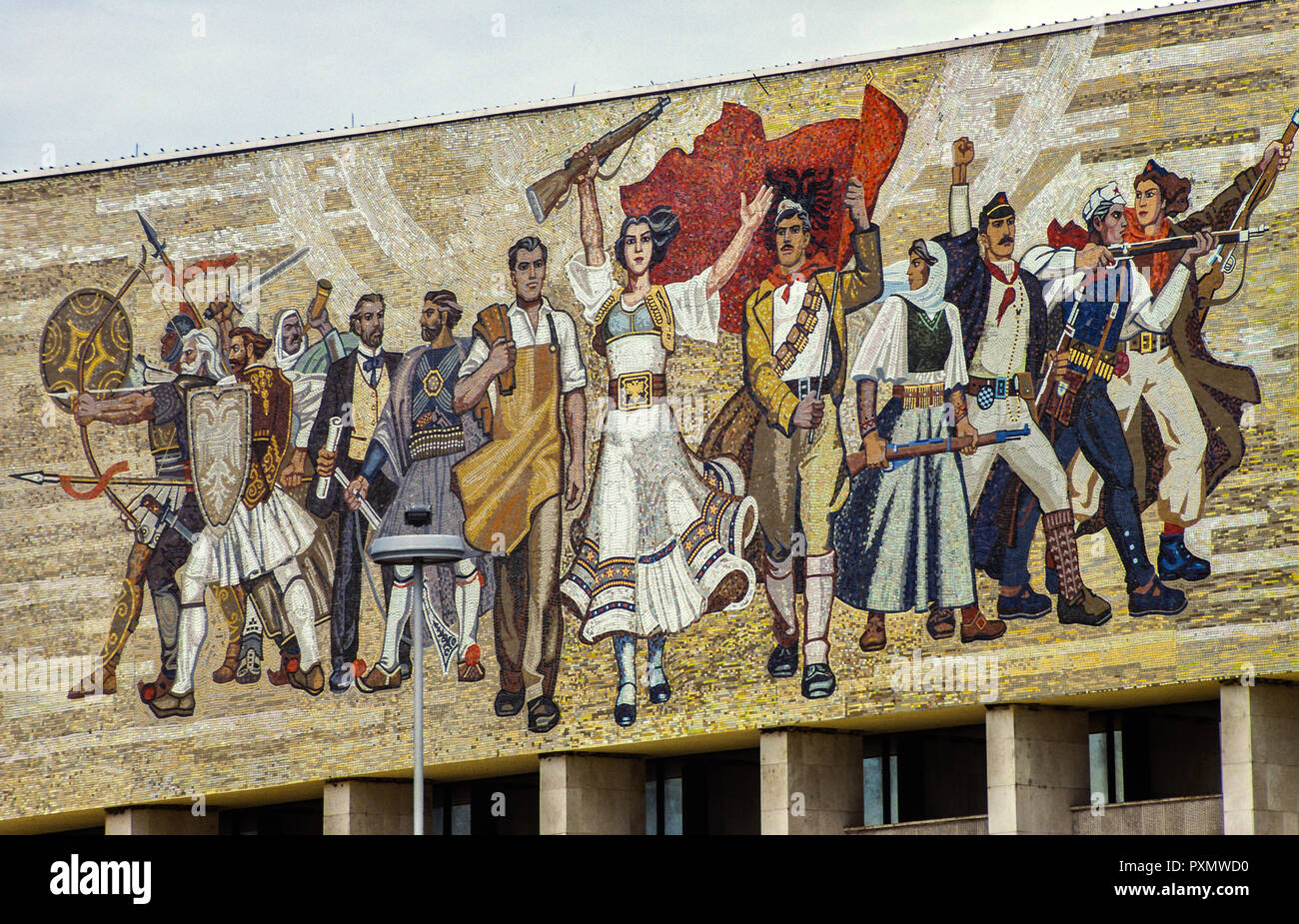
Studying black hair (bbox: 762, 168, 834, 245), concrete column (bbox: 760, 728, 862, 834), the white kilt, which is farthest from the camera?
the white kilt

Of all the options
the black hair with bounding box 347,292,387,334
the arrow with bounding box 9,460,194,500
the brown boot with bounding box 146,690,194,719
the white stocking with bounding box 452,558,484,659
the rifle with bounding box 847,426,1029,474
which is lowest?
the brown boot with bounding box 146,690,194,719

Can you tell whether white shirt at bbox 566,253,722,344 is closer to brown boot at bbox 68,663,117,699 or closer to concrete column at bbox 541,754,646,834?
concrete column at bbox 541,754,646,834

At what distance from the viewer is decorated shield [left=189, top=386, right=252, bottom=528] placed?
26.6m

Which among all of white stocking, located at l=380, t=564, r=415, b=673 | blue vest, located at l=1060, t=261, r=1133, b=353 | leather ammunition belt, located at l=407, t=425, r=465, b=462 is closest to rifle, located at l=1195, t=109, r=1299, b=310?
blue vest, located at l=1060, t=261, r=1133, b=353

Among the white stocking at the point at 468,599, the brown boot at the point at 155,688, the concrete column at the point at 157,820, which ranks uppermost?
the white stocking at the point at 468,599

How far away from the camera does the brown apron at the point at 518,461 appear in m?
24.7

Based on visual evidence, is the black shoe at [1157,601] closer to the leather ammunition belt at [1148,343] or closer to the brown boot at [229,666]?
the leather ammunition belt at [1148,343]

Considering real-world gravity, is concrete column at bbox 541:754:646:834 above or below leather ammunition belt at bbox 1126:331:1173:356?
below

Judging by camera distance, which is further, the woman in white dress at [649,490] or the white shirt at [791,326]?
the woman in white dress at [649,490]

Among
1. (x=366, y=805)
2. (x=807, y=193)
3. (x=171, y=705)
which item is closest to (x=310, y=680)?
(x=366, y=805)

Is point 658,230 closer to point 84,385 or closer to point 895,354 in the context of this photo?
point 895,354

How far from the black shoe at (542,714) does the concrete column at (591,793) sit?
33cm

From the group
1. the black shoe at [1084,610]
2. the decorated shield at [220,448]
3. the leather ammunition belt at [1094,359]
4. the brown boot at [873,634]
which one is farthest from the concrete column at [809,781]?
the decorated shield at [220,448]

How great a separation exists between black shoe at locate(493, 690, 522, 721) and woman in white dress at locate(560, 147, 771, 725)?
102 cm
